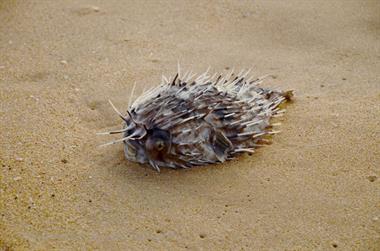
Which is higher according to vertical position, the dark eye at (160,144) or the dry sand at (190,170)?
the dark eye at (160,144)

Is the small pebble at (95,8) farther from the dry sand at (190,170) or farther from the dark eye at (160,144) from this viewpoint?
the dark eye at (160,144)

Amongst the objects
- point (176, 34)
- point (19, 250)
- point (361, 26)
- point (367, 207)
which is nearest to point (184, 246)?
point (19, 250)

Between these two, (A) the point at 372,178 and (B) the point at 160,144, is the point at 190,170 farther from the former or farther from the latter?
(A) the point at 372,178

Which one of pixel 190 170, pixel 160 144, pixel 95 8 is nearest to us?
pixel 160 144

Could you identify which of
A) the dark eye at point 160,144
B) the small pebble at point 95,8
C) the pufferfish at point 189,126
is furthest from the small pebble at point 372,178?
the small pebble at point 95,8

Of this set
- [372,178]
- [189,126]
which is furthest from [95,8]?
[372,178]
